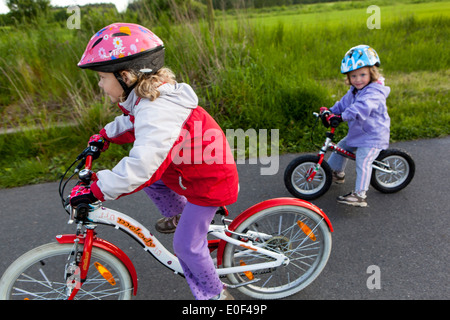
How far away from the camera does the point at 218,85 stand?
4793 millimetres

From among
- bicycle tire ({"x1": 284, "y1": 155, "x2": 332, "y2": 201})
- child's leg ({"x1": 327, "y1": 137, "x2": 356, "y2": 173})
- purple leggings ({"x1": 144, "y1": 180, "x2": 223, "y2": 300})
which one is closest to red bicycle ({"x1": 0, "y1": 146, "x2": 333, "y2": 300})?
purple leggings ({"x1": 144, "y1": 180, "x2": 223, "y2": 300})

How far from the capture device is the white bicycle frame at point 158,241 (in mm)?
1829

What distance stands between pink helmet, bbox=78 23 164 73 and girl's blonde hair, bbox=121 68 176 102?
0.03 m

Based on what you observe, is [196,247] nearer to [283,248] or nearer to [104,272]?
[104,272]

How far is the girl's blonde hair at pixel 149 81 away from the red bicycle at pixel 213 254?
1.70 feet

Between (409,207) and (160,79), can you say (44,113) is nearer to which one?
(160,79)

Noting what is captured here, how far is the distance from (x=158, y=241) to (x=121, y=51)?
1.12 m

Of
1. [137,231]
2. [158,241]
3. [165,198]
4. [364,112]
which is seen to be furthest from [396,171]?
[137,231]

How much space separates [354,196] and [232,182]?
171cm

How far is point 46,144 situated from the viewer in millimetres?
4363

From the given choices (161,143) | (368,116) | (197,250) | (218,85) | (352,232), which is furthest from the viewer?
(218,85)
